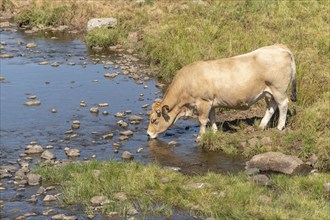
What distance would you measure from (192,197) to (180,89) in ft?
13.8

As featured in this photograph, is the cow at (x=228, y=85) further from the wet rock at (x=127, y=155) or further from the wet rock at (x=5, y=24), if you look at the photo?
the wet rock at (x=5, y=24)

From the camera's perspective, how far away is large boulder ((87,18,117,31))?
24.6 m

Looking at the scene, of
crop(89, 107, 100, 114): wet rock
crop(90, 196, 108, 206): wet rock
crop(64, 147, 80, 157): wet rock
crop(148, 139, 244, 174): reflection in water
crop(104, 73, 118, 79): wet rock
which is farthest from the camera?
crop(104, 73, 118, 79): wet rock

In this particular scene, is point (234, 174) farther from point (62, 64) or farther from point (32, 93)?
point (62, 64)

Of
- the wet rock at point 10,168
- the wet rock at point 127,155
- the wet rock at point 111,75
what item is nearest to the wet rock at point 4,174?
the wet rock at point 10,168

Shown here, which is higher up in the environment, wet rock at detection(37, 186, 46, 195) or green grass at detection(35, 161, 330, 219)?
green grass at detection(35, 161, 330, 219)

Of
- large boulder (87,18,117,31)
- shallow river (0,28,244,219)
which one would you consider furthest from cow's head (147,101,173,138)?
large boulder (87,18,117,31)

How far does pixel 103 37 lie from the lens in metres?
23.6

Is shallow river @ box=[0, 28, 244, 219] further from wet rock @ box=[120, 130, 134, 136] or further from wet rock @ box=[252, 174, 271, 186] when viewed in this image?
wet rock @ box=[252, 174, 271, 186]

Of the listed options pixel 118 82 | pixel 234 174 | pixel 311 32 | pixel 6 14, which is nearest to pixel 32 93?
pixel 118 82

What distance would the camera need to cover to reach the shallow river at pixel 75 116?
1397 centimetres

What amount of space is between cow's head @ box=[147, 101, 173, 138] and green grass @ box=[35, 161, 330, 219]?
241 cm

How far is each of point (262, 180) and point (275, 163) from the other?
1036mm

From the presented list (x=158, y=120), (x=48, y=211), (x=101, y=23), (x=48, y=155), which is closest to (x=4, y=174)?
(x=48, y=155)
